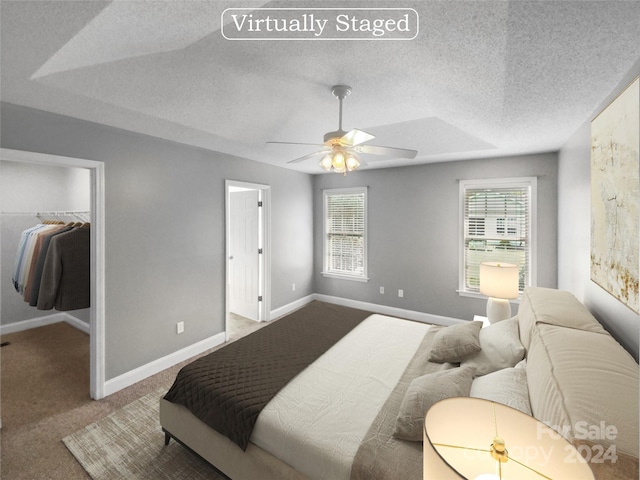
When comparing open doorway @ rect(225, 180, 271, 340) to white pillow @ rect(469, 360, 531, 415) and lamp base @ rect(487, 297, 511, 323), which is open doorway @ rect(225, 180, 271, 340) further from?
white pillow @ rect(469, 360, 531, 415)

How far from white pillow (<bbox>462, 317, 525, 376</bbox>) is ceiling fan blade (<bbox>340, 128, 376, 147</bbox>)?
1609 millimetres

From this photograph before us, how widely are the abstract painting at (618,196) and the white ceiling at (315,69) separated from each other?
296 millimetres

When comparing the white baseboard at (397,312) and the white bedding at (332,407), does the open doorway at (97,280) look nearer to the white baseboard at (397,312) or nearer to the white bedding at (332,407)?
the white bedding at (332,407)

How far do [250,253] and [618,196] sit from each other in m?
4.08

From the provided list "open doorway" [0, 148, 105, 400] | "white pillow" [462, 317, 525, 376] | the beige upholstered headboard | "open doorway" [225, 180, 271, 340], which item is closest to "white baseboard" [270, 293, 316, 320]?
"open doorway" [225, 180, 271, 340]

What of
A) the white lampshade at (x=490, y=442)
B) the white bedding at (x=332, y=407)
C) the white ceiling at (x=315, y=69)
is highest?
the white ceiling at (x=315, y=69)

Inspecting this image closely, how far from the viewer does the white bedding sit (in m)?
1.30

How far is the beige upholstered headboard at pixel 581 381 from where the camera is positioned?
85 cm

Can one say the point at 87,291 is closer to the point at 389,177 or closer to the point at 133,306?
the point at 133,306

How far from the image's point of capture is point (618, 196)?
1.49 metres

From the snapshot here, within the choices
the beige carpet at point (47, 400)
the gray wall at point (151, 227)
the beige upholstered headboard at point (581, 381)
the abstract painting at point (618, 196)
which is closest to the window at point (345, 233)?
the gray wall at point (151, 227)

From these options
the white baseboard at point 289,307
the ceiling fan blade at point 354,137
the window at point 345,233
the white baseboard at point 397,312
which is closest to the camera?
the ceiling fan blade at point 354,137

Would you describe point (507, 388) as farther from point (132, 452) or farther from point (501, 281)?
point (132, 452)

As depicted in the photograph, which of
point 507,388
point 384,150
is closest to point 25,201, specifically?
point 384,150
